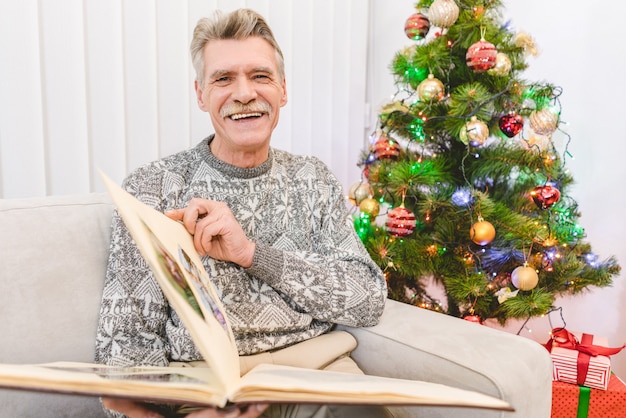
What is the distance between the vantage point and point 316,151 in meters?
2.08

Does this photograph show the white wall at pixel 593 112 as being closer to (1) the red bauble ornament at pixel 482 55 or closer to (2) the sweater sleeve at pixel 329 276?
(1) the red bauble ornament at pixel 482 55

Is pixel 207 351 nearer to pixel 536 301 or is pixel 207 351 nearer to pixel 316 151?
pixel 536 301

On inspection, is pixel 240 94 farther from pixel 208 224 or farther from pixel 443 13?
pixel 443 13

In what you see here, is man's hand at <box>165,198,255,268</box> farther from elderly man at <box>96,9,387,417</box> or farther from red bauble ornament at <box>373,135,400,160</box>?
red bauble ornament at <box>373,135,400,160</box>

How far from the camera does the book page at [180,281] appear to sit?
1.68ft

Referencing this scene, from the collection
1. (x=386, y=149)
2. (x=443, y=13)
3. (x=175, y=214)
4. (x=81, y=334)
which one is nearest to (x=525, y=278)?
(x=386, y=149)

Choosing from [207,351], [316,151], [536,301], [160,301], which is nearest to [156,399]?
[207,351]

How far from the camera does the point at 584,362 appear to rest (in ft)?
4.56

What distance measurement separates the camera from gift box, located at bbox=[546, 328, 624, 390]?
54.2 inches

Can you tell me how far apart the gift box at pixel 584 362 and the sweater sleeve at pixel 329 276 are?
Answer: 682 mm

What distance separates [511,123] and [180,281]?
111 cm

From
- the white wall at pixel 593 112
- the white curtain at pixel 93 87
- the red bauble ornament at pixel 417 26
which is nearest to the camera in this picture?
the white curtain at pixel 93 87

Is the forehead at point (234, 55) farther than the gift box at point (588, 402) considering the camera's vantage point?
No

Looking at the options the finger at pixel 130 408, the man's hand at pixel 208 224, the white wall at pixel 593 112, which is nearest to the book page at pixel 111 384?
the finger at pixel 130 408
